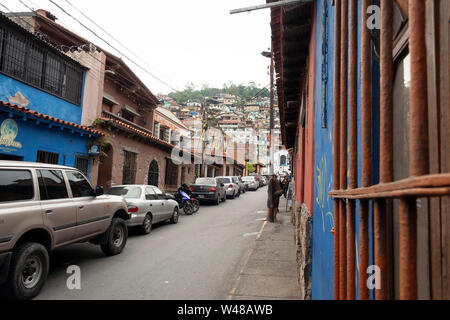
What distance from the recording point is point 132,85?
17250mm

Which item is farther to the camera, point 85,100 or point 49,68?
point 85,100

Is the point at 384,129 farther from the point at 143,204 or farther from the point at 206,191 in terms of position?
the point at 206,191

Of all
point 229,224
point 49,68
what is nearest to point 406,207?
point 229,224

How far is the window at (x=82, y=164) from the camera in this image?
452 inches

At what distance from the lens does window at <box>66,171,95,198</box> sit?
17.2ft

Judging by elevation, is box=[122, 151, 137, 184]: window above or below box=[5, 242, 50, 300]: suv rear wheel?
above

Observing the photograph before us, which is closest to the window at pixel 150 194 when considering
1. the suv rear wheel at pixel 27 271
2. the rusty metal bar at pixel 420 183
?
the suv rear wheel at pixel 27 271

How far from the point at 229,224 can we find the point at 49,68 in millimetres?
9110

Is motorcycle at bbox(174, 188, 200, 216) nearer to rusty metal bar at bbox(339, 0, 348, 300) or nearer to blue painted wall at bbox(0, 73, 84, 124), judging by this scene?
blue painted wall at bbox(0, 73, 84, 124)

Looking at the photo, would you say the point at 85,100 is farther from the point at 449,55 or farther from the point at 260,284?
the point at 449,55

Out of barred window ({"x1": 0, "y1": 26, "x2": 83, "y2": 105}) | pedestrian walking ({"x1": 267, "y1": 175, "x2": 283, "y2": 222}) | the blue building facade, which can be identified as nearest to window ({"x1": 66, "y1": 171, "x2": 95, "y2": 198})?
the blue building facade

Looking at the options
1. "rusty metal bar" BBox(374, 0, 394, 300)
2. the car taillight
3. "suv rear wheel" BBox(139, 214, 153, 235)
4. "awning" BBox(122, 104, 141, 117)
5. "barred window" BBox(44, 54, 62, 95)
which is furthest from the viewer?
"awning" BBox(122, 104, 141, 117)

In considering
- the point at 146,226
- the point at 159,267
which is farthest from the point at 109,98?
the point at 159,267

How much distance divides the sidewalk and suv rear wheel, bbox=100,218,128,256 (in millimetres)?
2931
